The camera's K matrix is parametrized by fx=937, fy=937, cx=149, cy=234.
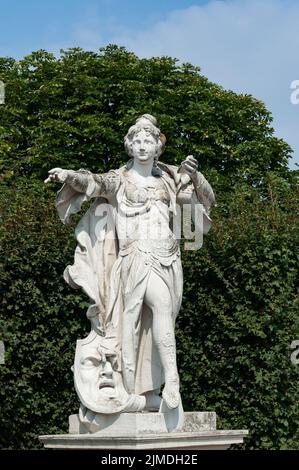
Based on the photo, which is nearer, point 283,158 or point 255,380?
point 255,380

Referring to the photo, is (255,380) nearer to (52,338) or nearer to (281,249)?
(281,249)

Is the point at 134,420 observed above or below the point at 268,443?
above

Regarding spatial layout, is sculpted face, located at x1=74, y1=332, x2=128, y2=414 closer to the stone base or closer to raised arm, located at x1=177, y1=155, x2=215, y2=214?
the stone base

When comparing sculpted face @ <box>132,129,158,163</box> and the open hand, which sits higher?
sculpted face @ <box>132,129,158,163</box>

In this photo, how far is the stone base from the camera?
6.99m

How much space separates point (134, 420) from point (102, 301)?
1.12 meters

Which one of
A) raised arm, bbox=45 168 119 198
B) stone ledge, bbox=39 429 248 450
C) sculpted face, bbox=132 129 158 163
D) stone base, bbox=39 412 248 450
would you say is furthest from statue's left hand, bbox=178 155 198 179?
stone ledge, bbox=39 429 248 450

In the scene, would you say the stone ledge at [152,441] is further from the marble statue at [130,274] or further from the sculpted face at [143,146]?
the sculpted face at [143,146]

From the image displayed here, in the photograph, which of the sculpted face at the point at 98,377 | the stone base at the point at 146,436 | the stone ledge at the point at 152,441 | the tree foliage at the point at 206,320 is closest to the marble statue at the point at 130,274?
the sculpted face at the point at 98,377

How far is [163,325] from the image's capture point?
7547 millimetres

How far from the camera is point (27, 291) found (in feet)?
34.7

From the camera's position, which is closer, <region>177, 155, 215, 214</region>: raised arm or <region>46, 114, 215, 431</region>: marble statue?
<region>46, 114, 215, 431</region>: marble statue

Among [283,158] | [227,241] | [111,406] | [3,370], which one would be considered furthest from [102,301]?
[283,158]

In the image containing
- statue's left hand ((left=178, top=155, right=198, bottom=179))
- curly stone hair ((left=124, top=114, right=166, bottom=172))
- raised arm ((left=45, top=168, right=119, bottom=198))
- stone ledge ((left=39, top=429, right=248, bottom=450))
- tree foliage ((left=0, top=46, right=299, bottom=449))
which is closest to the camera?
stone ledge ((left=39, top=429, right=248, bottom=450))
